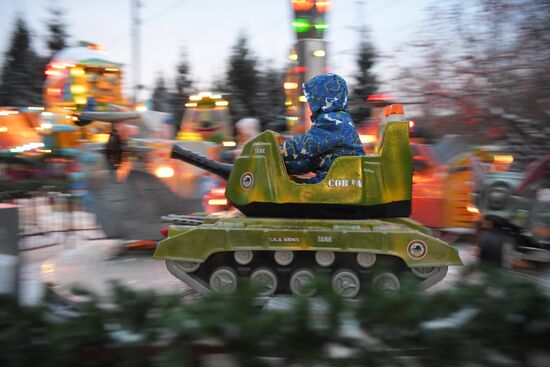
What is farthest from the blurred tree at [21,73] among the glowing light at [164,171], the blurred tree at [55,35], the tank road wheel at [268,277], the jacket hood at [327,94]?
the tank road wheel at [268,277]

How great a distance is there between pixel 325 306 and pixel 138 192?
4.39m

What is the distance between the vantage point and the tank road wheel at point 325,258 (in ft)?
12.7

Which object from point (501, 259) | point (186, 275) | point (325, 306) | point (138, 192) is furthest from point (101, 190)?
point (325, 306)

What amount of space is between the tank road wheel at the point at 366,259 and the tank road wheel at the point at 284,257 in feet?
1.60

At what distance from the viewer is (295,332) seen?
6.38 feet

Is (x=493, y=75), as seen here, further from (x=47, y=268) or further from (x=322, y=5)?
(x=47, y=268)

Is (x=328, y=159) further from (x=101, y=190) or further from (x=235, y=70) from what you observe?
(x=235, y=70)

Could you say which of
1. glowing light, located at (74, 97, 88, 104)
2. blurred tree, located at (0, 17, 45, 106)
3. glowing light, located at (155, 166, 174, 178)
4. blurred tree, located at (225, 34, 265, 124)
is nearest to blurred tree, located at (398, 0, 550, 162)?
glowing light, located at (155, 166, 174, 178)

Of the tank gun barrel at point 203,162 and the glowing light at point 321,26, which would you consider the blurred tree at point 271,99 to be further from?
the tank gun barrel at point 203,162

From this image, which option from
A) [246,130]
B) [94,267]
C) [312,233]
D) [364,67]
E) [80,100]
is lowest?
[94,267]

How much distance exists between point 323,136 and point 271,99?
24.6 m

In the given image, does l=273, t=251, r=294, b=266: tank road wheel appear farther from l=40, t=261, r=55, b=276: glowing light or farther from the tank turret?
l=40, t=261, r=55, b=276: glowing light

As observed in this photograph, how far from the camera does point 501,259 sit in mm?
5262

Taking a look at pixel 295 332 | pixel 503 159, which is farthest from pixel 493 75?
pixel 295 332
